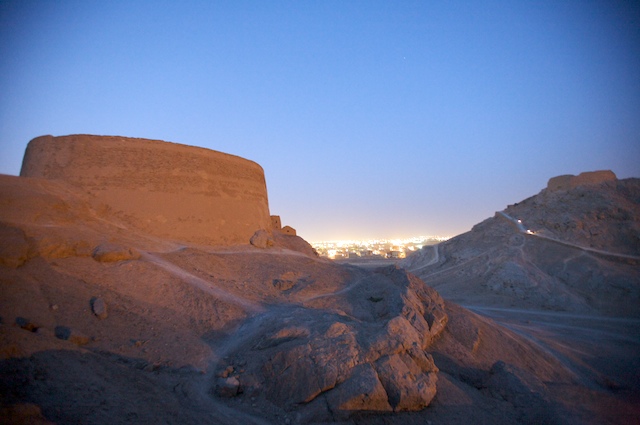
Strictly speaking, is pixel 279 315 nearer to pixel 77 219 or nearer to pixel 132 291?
pixel 132 291

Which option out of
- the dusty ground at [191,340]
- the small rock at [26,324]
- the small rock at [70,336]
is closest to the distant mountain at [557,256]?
the dusty ground at [191,340]

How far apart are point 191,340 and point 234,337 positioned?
2.70 ft

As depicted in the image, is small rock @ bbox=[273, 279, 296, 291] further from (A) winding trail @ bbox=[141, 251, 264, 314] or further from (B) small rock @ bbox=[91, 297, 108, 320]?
(B) small rock @ bbox=[91, 297, 108, 320]

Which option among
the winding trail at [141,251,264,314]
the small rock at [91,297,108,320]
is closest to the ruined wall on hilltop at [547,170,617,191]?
the winding trail at [141,251,264,314]

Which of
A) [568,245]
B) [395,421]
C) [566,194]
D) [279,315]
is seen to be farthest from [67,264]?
[566,194]

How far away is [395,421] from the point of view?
183 inches

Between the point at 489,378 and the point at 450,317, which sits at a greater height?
the point at 450,317

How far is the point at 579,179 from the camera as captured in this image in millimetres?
26406

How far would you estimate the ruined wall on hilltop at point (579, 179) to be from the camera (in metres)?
25.7

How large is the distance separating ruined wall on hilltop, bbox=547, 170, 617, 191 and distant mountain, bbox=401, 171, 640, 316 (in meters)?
0.11

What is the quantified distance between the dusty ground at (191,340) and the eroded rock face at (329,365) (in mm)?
49

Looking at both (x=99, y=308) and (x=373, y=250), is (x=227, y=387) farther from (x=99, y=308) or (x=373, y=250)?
(x=373, y=250)

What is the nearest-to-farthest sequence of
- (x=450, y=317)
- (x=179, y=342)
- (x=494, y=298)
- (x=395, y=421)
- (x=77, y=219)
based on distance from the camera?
(x=395, y=421) → (x=179, y=342) → (x=77, y=219) → (x=450, y=317) → (x=494, y=298)

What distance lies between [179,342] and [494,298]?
17.8 meters
